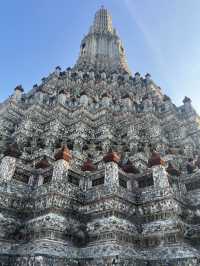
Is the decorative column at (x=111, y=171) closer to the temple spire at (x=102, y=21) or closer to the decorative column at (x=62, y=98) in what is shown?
the decorative column at (x=62, y=98)

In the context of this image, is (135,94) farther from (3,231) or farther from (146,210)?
(3,231)

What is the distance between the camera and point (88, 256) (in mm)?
12633

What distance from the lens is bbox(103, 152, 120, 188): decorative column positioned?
48.6 feet

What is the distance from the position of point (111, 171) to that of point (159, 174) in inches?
117

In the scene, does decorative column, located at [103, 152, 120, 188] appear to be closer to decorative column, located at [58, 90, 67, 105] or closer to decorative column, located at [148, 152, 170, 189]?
decorative column, located at [148, 152, 170, 189]

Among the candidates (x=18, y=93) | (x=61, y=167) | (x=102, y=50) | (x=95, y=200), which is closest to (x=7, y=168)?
(x=61, y=167)

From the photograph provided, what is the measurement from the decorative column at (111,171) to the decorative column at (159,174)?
7.63 feet

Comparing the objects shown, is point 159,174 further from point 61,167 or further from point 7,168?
point 7,168

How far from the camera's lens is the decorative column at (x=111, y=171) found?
14805mm

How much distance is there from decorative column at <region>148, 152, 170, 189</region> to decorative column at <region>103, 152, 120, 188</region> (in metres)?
2.33

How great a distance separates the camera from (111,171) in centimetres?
1523

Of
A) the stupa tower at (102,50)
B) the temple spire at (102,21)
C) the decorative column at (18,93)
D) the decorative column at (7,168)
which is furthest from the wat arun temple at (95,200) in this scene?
the temple spire at (102,21)

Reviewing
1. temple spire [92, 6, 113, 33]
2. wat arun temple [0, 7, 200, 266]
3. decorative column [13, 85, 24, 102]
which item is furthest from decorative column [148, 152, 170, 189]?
temple spire [92, 6, 113, 33]

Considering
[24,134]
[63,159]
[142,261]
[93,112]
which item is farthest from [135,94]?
[142,261]
